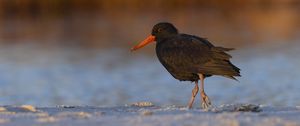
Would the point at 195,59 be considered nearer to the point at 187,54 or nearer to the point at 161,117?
the point at 187,54

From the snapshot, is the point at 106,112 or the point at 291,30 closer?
the point at 106,112

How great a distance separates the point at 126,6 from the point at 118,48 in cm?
2349

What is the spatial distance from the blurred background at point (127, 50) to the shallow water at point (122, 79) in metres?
0.03

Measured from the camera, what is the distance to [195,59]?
10.2 meters

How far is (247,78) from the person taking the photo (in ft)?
70.6

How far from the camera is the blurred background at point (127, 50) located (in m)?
19.4

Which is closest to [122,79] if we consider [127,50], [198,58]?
[127,50]

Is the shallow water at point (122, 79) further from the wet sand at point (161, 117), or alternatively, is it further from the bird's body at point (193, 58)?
the wet sand at point (161, 117)

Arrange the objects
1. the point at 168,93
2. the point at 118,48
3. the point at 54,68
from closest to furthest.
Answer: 1. the point at 168,93
2. the point at 54,68
3. the point at 118,48

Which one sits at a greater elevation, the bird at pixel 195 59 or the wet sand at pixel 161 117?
the bird at pixel 195 59

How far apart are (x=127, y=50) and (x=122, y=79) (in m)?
7.88

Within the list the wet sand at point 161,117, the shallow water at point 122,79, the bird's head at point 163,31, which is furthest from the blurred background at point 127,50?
the wet sand at point 161,117

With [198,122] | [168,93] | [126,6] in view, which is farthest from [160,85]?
[126,6]

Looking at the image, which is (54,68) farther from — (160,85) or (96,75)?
(160,85)
